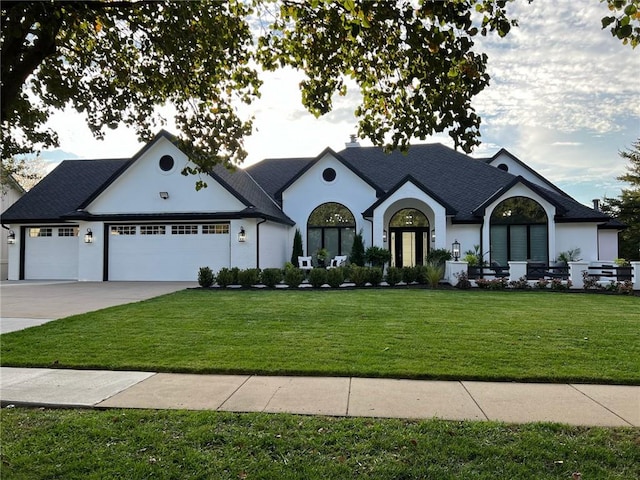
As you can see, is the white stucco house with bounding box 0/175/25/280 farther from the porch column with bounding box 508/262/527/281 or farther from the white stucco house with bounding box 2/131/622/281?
the porch column with bounding box 508/262/527/281

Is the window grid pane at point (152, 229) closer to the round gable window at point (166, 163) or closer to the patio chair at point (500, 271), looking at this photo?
the round gable window at point (166, 163)

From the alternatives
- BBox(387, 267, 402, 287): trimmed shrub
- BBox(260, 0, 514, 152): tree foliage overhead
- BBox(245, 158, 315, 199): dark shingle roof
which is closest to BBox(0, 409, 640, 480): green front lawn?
Result: BBox(260, 0, 514, 152): tree foliage overhead

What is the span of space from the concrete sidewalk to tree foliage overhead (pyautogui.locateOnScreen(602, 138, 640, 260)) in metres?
33.7

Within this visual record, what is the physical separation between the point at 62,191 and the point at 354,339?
2258 cm

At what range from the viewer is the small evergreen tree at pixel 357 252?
67.8 feet

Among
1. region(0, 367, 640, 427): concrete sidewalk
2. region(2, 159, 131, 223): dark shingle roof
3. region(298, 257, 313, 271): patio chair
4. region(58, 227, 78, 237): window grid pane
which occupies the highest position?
region(2, 159, 131, 223): dark shingle roof

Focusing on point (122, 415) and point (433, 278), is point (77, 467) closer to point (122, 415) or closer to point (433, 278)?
point (122, 415)

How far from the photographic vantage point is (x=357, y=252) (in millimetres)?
20781

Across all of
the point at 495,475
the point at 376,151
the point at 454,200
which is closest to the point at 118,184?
the point at 376,151

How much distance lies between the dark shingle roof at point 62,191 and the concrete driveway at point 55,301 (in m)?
5.97

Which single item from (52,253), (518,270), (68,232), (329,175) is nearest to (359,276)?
(518,270)

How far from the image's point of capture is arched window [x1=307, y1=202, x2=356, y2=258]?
21938 mm

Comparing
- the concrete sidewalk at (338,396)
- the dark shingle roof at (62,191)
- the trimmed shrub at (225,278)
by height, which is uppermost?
the dark shingle roof at (62,191)

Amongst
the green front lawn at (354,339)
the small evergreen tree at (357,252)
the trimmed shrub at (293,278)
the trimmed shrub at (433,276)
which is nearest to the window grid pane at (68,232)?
the trimmed shrub at (293,278)
